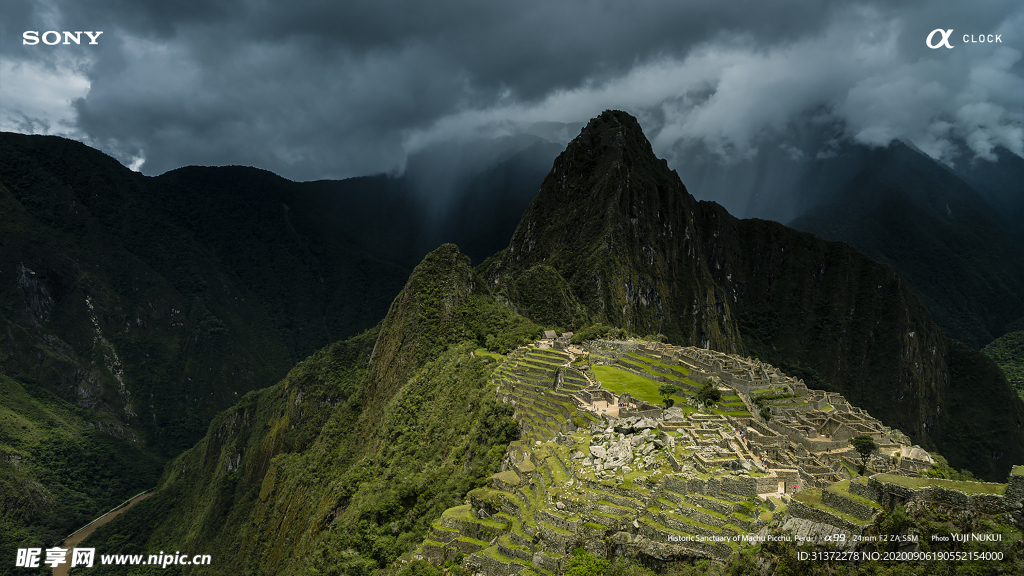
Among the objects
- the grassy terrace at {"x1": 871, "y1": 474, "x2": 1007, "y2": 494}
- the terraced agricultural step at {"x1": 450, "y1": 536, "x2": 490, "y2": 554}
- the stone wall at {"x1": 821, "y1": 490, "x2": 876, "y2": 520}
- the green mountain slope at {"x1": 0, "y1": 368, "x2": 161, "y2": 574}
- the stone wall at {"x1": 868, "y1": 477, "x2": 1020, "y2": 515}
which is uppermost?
the grassy terrace at {"x1": 871, "y1": 474, "x2": 1007, "y2": 494}

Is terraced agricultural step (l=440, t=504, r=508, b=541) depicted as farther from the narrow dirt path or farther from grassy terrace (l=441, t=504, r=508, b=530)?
the narrow dirt path

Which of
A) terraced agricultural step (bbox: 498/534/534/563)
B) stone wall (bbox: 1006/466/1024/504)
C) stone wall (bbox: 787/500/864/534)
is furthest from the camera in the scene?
terraced agricultural step (bbox: 498/534/534/563)

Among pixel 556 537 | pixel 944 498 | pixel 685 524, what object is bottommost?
pixel 556 537

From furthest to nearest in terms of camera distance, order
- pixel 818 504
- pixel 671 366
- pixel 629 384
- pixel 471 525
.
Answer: pixel 671 366, pixel 629 384, pixel 471 525, pixel 818 504

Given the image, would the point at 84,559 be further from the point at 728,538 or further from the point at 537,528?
A: the point at 728,538

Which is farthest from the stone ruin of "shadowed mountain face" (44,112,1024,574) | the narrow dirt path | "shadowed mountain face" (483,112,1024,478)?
the narrow dirt path

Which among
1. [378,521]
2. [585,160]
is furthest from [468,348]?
[585,160]

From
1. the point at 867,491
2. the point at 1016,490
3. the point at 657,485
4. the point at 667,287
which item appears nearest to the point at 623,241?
the point at 667,287

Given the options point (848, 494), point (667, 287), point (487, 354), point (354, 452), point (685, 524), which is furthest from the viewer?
point (667, 287)

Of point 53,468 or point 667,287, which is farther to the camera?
point 667,287

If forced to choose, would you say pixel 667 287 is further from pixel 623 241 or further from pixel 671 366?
pixel 671 366

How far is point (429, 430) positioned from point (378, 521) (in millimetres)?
15723

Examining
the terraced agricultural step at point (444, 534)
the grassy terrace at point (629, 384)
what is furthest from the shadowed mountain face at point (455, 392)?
the grassy terrace at point (629, 384)

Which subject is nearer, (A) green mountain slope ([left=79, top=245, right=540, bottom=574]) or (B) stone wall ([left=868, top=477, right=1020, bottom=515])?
(B) stone wall ([left=868, top=477, right=1020, bottom=515])
